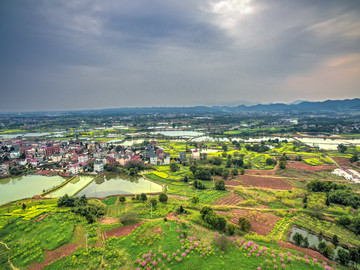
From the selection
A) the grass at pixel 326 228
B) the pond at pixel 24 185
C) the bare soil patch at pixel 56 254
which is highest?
the bare soil patch at pixel 56 254

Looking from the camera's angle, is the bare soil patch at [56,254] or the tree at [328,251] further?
the tree at [328,251]

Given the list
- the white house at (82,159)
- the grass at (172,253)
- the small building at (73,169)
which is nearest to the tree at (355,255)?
the grass at (172,253)

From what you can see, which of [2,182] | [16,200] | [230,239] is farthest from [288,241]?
[2,182]

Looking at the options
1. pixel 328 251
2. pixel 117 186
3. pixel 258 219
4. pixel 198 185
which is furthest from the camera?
pixel 117 186

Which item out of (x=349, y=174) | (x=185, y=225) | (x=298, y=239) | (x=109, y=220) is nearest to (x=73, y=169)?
(x=109, y=220)

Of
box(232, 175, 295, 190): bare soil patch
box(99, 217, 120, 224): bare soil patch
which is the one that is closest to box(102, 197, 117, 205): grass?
box(99, 217, 120, 224): bare soil patch

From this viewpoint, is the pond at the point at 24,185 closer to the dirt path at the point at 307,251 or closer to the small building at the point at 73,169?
the small building at the point at 73,169

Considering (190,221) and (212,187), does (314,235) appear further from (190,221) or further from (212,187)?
(212,187)

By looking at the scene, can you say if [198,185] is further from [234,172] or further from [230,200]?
[234,172]
